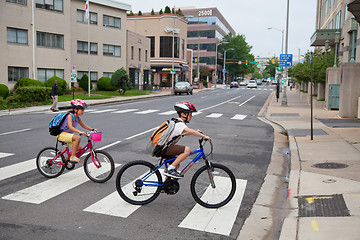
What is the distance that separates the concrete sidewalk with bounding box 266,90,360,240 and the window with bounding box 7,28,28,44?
1043 inches

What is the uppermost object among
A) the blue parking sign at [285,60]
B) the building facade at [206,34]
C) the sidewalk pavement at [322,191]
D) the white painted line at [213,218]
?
the building facade at [206,34]

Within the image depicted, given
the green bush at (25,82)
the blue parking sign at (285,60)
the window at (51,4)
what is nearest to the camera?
the green bush at (25,82)

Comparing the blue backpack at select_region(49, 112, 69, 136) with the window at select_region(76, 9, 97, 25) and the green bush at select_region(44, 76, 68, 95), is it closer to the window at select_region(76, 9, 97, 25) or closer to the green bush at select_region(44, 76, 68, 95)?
the green bush at select_region(44, 76, 68, 95)

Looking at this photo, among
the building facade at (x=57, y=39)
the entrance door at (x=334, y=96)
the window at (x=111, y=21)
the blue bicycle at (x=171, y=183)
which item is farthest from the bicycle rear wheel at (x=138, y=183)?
the window at (x=111, y=21)

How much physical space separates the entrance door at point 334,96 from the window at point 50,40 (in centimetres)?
2505

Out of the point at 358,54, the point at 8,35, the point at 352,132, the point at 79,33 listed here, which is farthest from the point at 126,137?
the point at 79,33

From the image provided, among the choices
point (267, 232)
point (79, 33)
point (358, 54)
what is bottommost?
point (267, 232)

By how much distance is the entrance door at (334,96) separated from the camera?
23.7 metres

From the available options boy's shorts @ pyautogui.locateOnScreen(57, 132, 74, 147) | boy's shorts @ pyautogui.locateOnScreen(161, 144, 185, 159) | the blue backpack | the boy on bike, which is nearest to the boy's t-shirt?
the boy on bike

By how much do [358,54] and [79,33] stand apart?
2777 centimetres

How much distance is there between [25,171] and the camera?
843cm

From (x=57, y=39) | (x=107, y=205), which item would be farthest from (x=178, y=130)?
(x=57, y=39)

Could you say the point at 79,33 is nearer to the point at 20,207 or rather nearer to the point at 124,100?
the point at 124,100

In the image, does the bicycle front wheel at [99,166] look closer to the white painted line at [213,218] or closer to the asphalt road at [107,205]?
the asphalt road at [107,205]
